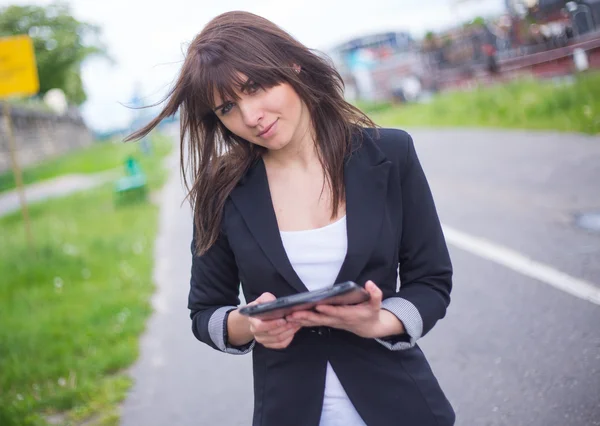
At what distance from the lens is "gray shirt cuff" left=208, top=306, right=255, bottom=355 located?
2012 mm

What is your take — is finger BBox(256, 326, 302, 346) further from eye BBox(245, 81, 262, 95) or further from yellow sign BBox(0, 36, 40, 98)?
yellow sign BBox(0, 36, 40, 98)

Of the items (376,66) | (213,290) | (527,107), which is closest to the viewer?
(213,290)

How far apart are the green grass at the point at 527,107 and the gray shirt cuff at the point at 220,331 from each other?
7.94 meters

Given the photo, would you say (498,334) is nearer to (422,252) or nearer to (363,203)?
(422,252)

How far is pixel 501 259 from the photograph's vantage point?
19.8 ft

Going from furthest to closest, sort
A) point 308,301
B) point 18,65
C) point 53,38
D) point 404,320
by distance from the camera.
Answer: point 53,38 → point 18,65 → point 404,320 → point 308,301

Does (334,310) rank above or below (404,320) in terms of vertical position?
above

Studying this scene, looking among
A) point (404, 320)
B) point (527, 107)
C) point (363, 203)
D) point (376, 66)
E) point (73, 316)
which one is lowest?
point (527, 107)

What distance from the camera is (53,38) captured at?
56.7 m

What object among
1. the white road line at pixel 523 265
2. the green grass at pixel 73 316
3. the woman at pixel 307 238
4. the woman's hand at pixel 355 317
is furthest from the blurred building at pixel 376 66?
the woman's hand at pixel 355 317

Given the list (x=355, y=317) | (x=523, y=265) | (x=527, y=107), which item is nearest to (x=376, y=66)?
(x=527, y=107)

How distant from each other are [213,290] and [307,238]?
0.36 metres

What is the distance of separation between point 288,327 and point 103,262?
848 centimetres

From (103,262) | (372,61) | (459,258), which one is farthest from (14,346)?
(372,61)
